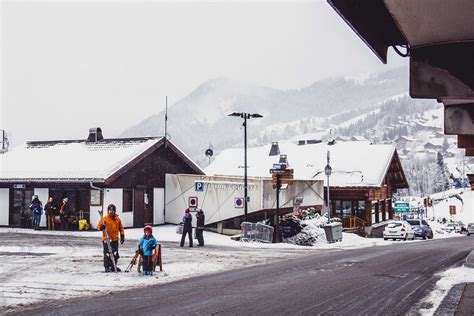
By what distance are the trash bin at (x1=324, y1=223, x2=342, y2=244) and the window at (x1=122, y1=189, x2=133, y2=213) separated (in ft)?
Answer: 34.0

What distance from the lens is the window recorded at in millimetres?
29219

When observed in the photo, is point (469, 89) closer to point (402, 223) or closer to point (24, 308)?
point (24, 308)

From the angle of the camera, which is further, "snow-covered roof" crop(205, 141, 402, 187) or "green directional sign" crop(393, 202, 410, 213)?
"green directional sign" crop(393, 202, 410, 213)

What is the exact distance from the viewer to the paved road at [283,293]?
9.25 m

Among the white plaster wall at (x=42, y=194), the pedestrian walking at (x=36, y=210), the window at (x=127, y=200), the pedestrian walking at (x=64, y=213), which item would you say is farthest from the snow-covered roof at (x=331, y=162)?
the pedestrian walking at (x=36, y=210)

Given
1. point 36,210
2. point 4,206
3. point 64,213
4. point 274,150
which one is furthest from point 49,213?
point 274,150

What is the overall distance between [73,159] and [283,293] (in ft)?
76.2

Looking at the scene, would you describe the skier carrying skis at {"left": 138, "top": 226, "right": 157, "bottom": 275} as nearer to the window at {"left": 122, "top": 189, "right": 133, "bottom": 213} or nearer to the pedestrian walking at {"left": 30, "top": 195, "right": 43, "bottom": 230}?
the window at {"left": 122, "top": 189, "right": 133, "bottom": 213}

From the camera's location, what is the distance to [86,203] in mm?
28703

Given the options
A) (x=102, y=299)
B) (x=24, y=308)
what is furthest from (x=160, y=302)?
(x=24, y=308)

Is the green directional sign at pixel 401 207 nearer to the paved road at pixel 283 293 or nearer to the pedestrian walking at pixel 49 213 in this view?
the pedestrian walking at pixel 49 213

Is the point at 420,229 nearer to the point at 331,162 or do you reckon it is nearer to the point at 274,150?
the point at 331,162

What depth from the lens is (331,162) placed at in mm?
47500

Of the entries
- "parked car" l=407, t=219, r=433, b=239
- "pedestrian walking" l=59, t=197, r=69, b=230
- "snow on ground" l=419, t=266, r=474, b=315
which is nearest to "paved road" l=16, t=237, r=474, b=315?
"snow on ground" l=419, t=266, r=474, b=315
